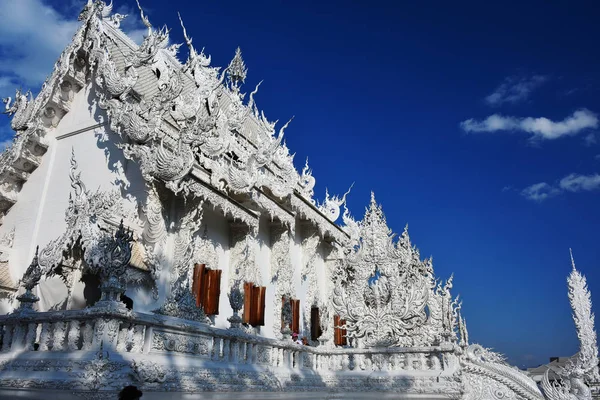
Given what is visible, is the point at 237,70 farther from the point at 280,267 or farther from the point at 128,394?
the point at 128,394

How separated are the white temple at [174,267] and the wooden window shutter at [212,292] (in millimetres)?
39

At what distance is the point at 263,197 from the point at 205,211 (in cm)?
174

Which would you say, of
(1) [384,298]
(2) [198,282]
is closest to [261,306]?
(2) [198,282]

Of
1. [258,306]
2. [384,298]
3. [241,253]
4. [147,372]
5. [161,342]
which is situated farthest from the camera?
[258,306]

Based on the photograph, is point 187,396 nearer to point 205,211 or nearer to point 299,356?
point 299,356

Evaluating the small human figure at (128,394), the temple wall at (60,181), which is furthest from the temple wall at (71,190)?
the small human figure at (128,394)

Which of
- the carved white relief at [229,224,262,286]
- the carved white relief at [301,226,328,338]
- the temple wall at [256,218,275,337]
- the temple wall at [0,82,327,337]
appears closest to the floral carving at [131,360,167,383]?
the temple wall at [0,82,327,337]

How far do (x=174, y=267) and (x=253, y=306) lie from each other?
301 cm

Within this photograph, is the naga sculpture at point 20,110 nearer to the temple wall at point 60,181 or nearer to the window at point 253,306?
the temple wall at point 60,181

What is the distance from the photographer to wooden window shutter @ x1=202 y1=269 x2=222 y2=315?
10.7 meters

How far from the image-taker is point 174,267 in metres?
9.83

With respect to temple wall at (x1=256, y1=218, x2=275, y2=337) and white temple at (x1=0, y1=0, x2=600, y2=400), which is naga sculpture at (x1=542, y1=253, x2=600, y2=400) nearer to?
white temple at (x1=0, y1=0, x2=600, y2=400)

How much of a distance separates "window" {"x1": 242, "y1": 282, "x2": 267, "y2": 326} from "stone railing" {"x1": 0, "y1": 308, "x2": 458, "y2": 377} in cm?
259

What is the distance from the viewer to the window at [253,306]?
12016mm
